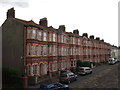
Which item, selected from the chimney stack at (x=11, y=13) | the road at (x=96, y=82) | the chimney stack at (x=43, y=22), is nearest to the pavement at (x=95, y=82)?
the road at (x=96, y=82)

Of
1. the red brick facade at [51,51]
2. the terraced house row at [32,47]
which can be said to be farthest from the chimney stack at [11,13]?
the red brick facade at [51,51]

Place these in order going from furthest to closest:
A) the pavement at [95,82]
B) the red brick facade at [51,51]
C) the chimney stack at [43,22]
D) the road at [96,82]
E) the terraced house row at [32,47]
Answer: the chimney stack at [43,22]
the red brick facade at [51,51]
the terraced house row at [32,47]
the road at [96,82]
the pavement at [95,82]

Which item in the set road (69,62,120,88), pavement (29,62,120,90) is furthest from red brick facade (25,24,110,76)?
road (69,62,120,88)

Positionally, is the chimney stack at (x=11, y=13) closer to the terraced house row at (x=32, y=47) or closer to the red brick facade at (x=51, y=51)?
the terraced house row at (x=32, y=47)

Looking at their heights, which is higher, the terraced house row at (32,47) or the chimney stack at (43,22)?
the chimney stack at (43,22)

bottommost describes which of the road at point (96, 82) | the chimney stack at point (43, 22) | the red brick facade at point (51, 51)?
the road at point (96, 82)

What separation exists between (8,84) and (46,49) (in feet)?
39.0

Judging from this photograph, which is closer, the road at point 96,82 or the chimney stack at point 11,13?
the road at point 96,82

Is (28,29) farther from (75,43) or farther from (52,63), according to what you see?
(75,43)

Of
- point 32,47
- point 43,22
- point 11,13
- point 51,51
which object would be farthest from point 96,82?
point 11,13

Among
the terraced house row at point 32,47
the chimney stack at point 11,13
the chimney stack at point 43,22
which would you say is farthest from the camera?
the chimney stack at point 43,22

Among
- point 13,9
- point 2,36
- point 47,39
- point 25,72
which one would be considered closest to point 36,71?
point 25,72

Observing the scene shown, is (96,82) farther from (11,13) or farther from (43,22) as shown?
(11,13)

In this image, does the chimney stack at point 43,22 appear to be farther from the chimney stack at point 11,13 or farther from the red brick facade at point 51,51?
the chimney stack at point 11,13
